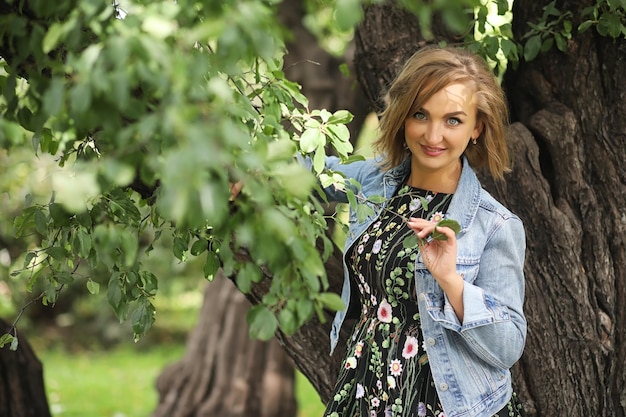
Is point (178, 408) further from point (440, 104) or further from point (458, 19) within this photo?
point (458, 19)

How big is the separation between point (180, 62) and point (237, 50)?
0.09 meters

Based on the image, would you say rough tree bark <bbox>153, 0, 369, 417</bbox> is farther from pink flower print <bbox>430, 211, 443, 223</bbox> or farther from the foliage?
the foliage

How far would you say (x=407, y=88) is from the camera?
2514 mm

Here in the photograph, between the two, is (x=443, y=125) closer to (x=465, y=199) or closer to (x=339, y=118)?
(x=465, y=199)

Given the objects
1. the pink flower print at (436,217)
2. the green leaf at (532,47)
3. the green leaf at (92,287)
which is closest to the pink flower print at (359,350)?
the pink flower print at (436,217)

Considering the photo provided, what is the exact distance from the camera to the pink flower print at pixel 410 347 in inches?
99.5

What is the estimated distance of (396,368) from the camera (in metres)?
2.54

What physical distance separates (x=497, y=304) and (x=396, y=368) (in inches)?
14.8

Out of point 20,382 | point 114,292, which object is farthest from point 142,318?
point 20,382

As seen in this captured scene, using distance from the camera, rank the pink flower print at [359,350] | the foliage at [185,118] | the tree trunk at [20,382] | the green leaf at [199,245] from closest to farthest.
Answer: the foliage at [185,118], the green leaf at [199,245], the pink flower print at [359,350], the tree trunk at [20,382]

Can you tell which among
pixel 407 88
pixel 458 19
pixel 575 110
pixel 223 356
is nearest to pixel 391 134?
pixel 407 88

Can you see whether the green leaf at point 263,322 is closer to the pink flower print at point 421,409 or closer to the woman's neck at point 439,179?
the pink flower print at point 421,409

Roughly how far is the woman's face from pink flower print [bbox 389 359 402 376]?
1.97 feet

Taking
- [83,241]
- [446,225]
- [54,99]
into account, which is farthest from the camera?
[83,241]
